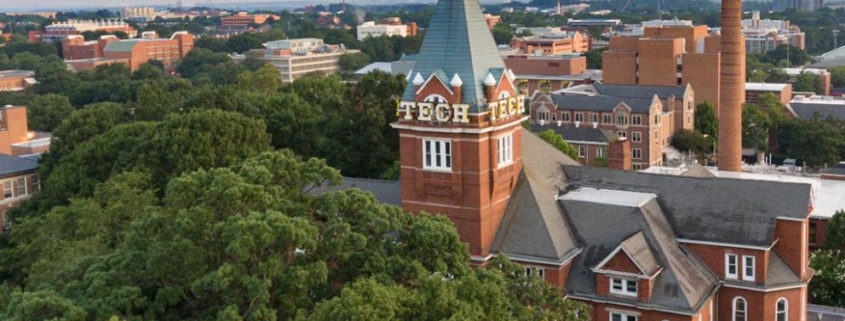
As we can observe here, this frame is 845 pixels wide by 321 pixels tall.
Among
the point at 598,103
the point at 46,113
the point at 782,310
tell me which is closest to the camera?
the point at 782,310

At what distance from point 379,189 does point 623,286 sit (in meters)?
18.5

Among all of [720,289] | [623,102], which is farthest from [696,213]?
[623,102]

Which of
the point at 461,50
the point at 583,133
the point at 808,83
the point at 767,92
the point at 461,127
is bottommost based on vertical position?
the point at 583,133

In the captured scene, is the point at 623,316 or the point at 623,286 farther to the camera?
the point at 623,316

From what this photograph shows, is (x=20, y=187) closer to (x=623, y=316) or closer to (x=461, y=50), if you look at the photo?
(x=461, y=50)

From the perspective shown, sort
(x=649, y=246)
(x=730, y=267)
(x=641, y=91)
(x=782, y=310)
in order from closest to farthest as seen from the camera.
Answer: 1. (x=649, y=246)
2. (x=782, y=310)
3. (x=730, y=267)
4. (x=641, y=91)

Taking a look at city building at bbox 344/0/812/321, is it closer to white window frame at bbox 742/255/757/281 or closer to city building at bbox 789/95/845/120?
white window frame at bbox 742/255/757/281

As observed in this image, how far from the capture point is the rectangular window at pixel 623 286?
46.2m

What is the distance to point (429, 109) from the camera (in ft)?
159

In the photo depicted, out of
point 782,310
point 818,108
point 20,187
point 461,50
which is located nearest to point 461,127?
point 461,50

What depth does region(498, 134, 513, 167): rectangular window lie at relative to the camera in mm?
49750

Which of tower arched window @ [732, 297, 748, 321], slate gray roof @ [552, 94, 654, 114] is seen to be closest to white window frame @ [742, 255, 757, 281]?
tower arched window @ [732, 297, 748, 321]

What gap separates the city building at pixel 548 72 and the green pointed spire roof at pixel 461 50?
117851 mm

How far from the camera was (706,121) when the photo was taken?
126625 mm
